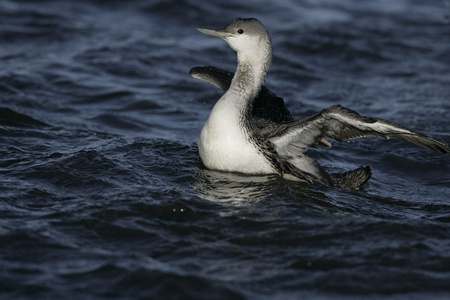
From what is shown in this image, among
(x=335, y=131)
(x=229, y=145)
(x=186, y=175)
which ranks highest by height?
(x=335, y=131)

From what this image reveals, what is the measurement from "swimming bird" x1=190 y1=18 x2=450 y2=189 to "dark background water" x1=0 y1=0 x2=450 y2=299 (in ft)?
0.59

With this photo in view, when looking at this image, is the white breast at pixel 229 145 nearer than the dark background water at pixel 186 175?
No

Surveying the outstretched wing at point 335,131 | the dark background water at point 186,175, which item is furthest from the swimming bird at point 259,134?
the dark background water at point 186,175

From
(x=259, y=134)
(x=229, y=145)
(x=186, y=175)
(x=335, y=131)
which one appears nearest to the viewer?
(x=335, y=131)

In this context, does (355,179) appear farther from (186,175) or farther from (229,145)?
(186,175)

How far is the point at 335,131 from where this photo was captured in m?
6.18

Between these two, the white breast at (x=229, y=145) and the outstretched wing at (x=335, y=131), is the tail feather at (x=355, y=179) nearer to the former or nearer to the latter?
the outstretched wing at (x=335, y=131)

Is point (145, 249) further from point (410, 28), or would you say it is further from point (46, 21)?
point (410, 28)

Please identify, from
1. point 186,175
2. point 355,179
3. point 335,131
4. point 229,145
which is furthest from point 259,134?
point 355,179

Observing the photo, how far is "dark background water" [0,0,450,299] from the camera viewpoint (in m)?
4.68

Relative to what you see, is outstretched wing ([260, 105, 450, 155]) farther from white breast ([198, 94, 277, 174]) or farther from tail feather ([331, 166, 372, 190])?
tail feather ([331, 166, 372, 190])

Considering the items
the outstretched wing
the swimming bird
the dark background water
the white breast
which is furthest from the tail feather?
the white breast

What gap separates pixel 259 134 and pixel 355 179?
1149mm

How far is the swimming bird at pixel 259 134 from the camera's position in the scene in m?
6.12
